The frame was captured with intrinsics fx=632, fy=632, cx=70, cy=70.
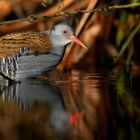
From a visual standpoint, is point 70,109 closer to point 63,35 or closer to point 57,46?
point 57,46

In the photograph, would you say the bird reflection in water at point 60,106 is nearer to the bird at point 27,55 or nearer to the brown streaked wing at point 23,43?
the bird at point 27,55

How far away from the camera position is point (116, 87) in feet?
18.4

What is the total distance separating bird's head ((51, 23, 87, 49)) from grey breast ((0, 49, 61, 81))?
1.76 ft

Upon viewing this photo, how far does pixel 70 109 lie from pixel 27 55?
5.72 feet

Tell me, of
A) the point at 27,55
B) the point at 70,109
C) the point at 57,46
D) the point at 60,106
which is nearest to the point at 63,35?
the point at 57,46

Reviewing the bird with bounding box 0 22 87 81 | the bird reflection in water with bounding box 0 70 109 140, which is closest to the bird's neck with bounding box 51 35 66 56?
the bird with bounding box 0 22 87 81

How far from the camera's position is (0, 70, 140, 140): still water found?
371 cm

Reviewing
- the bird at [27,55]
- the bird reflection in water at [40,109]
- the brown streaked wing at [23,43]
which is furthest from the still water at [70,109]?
the brown streaked wing at [23,43]

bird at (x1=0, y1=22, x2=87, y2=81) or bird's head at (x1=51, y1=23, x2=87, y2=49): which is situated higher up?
bird's head at (x1=51, y1=23, x2=87, y2=49)

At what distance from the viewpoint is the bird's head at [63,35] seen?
21.7ft

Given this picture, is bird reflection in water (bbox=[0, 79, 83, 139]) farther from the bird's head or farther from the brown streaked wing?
the bird's head

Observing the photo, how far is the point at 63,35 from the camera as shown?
6715 millimetres

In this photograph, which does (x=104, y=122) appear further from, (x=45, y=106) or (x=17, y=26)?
(x=17, y=26)

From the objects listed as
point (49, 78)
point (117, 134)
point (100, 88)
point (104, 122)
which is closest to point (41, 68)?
point (49, 78)
